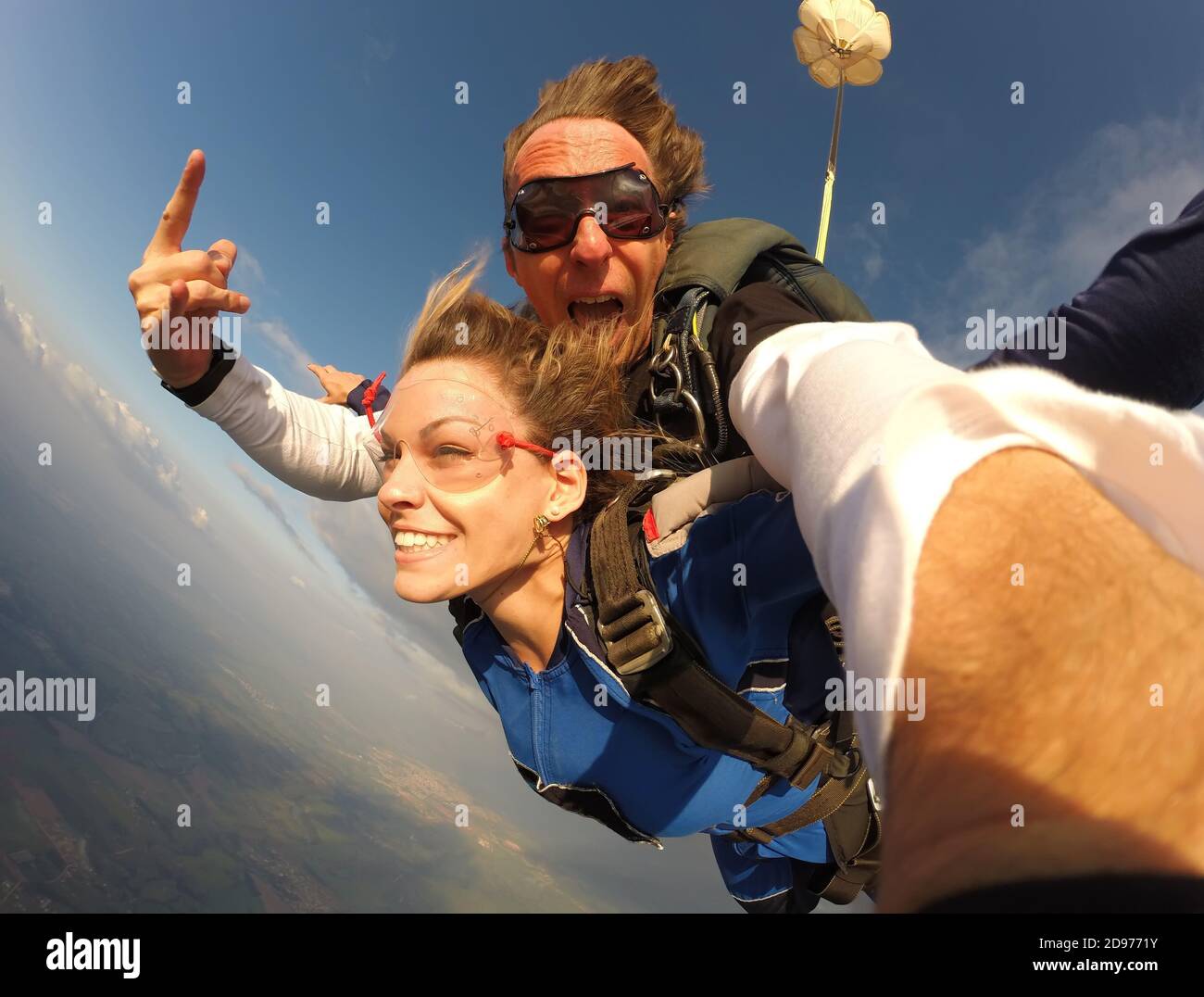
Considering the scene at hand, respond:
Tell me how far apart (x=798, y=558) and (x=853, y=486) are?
0.66 metres

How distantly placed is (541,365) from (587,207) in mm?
528

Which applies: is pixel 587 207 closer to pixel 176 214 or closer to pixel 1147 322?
pixel 176 214

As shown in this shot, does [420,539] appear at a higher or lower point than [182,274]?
lower

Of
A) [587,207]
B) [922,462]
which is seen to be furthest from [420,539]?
[922,462]

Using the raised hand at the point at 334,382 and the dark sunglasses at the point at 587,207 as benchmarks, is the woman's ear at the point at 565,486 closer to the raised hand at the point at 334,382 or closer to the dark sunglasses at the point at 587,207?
the dark sunglasses at the point at 587,207

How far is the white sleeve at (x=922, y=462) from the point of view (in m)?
0.42

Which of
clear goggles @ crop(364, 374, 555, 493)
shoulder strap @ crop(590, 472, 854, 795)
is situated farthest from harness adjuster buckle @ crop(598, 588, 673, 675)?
clear goggles @ crop(364, 374, 555, 493)

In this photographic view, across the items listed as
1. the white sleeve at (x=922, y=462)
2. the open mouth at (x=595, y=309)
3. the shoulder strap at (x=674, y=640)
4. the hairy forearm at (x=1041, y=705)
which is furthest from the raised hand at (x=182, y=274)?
the hairy forearm at (x=1041, y=705)

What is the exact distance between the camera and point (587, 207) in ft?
5.82

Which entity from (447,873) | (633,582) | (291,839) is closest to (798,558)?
(633,582)

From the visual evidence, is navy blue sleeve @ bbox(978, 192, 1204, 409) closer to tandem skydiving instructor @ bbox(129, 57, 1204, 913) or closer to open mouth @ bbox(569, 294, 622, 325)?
tandem skydiving instructor @ bbox(129, 57, 1204, 913)

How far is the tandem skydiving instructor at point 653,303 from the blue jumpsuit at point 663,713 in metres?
0.09
